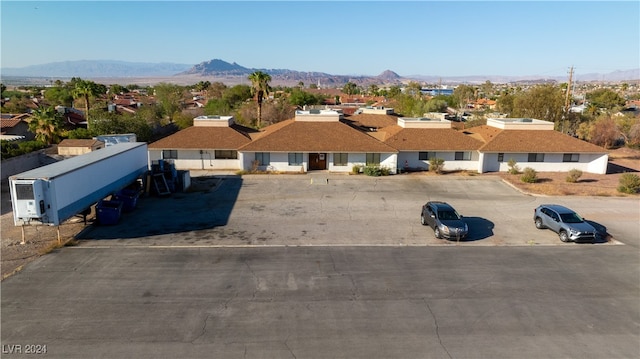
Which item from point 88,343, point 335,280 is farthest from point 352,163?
point 88,343

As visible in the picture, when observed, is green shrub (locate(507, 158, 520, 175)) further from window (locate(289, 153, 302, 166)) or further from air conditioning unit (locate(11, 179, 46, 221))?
air conditioning unit (locate(11, 179, 46, 221))

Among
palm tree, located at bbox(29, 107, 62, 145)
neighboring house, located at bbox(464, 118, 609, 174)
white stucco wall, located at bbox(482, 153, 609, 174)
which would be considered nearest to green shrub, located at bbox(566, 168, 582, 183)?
neighboring house, located at bbox(464, 118, 609, 174)

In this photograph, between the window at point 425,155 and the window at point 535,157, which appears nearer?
the window at point 535,157

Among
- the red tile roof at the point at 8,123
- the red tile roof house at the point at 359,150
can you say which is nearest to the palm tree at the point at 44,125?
the red tile roof at the point at 8,123

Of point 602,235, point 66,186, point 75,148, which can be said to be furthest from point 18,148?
point 602,235

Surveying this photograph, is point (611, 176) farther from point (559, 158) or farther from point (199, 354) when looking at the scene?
point (199, 354)

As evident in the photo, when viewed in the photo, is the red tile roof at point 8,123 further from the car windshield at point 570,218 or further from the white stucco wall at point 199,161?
the car windshield at point 570,218
